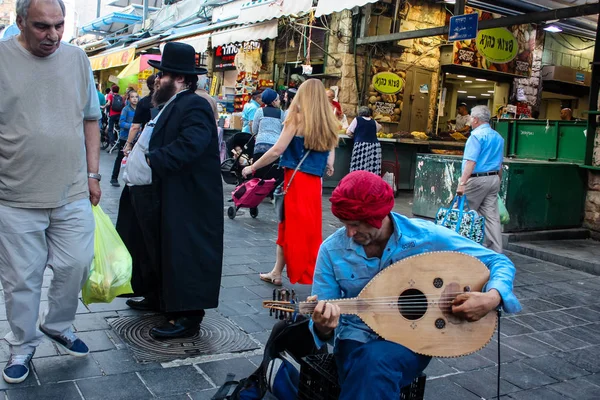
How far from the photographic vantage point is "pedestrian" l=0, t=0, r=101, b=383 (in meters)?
3.24

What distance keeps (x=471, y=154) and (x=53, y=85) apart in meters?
5.24

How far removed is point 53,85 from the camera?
335 cm

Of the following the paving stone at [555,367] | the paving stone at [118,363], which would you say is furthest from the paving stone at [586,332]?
A: the paving stone at [118,363]

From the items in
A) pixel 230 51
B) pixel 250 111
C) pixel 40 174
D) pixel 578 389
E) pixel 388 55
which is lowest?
pixel 578 389

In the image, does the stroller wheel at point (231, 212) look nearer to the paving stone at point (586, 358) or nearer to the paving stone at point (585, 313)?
the paving stone at point (585, 313)

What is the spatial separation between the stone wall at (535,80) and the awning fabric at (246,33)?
6768 mm

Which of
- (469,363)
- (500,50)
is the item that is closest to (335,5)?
(500,50)

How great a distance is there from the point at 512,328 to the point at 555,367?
0.80m

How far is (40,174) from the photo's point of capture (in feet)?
10.9

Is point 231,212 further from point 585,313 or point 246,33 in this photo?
point 246,33

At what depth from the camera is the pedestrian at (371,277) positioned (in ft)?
8.13

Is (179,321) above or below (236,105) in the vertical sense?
below

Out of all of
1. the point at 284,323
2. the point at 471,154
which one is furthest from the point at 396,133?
the point at 284,323

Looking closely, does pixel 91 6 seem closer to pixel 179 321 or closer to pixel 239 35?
pixel 239 35
